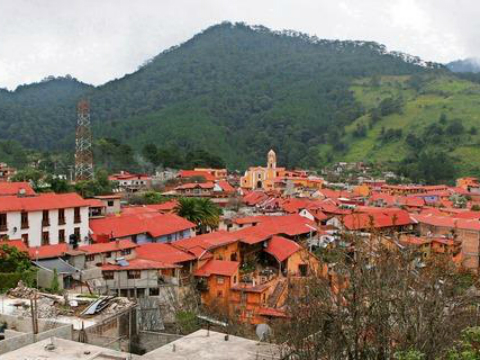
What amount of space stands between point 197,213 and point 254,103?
311ft

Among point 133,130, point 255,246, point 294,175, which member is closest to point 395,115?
point 294,175

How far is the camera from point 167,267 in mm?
21047

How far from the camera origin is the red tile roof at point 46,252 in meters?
20.3

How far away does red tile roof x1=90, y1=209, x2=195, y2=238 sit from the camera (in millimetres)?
26703

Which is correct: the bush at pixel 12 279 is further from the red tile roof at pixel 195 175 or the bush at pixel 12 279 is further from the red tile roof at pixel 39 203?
the red tile roof at pixel 195 175

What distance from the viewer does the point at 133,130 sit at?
101 metres

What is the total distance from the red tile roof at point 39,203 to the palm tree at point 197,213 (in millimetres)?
9316

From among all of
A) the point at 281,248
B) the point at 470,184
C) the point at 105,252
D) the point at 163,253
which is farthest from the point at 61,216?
the point at 470,184

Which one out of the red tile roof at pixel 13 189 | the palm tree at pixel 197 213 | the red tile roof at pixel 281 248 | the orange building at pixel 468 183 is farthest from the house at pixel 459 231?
the orange building at pixel 468 183

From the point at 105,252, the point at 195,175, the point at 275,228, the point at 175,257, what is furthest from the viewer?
the point at 195,175

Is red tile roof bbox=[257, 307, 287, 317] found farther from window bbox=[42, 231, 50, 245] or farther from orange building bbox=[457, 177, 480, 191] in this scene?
orange building bbox=[457, 177, 480, 191]

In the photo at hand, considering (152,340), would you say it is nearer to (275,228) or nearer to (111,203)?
(275,228)

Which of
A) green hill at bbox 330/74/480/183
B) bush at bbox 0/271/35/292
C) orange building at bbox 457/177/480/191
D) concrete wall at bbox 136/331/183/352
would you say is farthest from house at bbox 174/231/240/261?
green hill at bbox 330/74/480/183

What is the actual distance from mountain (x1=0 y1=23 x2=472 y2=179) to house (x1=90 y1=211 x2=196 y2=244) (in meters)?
53.6
